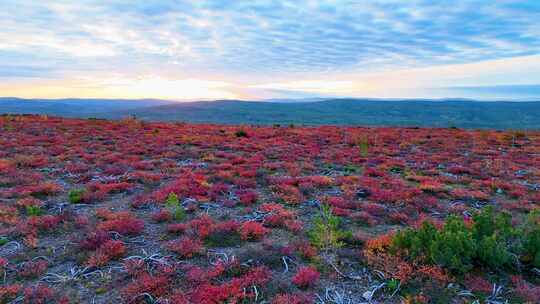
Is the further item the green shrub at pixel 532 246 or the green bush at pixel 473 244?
the green shrub at pixel 532 246

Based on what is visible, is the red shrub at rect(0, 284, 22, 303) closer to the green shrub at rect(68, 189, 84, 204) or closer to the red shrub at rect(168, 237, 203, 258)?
the red shrub at rect(168, 237, 203, 258)

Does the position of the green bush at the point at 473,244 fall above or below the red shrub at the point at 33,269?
above

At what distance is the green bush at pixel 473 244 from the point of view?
5.88 meters

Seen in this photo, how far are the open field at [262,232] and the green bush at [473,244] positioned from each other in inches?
1.0

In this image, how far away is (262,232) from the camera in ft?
25.2

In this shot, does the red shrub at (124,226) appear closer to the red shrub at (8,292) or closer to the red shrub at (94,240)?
the red shrub at (94,240)

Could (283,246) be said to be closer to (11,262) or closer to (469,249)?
(469,249)

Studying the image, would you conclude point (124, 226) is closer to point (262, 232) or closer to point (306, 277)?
point (262, 232)

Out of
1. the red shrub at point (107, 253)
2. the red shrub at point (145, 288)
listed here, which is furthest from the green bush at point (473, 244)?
the red shrub at point (107, 253)

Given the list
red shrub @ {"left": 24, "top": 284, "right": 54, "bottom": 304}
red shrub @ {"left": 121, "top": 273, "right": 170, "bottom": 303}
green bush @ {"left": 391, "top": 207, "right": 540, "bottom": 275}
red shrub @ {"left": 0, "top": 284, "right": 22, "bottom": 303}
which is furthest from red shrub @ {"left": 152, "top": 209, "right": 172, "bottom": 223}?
green bush @ {"left": 391, "top": 207, "right": 540, "bottom": 275}

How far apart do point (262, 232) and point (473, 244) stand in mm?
3911

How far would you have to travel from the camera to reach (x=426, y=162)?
1686 cm

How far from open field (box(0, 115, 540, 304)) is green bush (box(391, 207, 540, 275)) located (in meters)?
0.02

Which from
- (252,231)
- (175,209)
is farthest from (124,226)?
(252,231)
